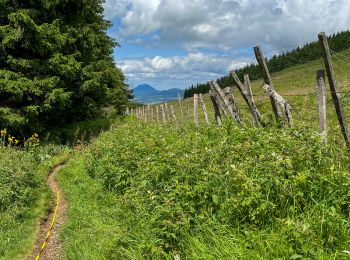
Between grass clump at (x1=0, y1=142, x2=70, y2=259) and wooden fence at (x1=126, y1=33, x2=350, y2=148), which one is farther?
grass clump at (x1=0, y1=142, x2=70, y2=259)

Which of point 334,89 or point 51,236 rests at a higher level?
point 334,89

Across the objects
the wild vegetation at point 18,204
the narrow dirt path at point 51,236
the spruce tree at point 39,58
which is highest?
the spruce tree at point 39,58

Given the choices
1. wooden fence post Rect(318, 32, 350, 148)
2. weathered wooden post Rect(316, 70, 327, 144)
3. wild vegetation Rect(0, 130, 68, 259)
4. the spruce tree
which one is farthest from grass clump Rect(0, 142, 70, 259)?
wooden fence post Rect(318, 32, 350, 148)

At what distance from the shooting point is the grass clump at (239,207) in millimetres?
4188

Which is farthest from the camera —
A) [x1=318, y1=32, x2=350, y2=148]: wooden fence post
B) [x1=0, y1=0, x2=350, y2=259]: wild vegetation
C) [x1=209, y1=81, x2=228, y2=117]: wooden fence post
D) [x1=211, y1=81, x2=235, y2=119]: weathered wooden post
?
[x1=209, y1=81, x2=228, y2=117]: wooden fence post

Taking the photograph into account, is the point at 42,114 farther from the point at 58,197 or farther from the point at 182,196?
the point at 182,196

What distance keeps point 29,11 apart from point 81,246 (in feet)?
42.8

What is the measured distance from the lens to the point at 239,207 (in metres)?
4.83

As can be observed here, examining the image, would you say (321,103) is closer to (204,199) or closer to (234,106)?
(204,199)

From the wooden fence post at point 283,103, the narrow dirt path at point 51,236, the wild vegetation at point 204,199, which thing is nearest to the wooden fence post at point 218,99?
the wild vegetation at point 204,199

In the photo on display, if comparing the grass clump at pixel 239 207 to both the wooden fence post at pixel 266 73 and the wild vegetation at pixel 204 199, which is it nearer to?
the wild vegetation at pixel 204 199

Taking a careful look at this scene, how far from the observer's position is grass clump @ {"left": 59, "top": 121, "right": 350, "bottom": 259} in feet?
13.7

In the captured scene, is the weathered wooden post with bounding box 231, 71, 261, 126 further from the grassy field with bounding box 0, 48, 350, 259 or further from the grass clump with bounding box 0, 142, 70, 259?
the grass clump with bounding box 0, 142, 70, 259

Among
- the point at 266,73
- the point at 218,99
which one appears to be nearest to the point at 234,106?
the point at 218,99
